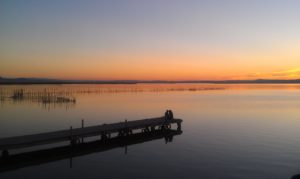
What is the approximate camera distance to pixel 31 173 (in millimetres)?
18250

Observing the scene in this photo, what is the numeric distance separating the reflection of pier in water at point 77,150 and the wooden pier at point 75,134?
479 millimetres

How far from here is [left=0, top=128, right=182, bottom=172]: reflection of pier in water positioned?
19950mm

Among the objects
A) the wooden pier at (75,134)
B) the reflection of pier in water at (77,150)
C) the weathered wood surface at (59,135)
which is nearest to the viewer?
the reflection of pier in water at (77,150)

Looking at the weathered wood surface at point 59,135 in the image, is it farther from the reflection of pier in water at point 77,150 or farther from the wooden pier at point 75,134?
the reflection of pier in water at point 77,150

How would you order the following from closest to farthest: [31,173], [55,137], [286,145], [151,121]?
[31,173] < [55,137] < [286,145] < [151,121]

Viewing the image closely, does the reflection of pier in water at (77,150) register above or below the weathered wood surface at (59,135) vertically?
below

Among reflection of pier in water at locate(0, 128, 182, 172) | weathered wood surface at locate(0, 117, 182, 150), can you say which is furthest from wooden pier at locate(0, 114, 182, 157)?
reflection of pier in water at locate(0, 128, 182, 172)

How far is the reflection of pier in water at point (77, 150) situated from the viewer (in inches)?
785

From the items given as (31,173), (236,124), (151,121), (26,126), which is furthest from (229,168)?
(26,126)

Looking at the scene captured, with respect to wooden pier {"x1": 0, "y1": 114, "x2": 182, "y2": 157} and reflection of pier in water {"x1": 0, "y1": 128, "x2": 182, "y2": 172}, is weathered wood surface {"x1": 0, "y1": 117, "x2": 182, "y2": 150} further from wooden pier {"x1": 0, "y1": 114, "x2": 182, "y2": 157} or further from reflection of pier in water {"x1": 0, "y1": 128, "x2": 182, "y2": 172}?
reflection of pier in water {"x1": 0, "y1": 128, "x2": 182, "y2": 172}

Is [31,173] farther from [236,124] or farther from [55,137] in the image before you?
[236,124]

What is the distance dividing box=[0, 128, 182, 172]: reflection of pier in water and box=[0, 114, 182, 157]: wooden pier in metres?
0.48

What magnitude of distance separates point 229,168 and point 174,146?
284 inches

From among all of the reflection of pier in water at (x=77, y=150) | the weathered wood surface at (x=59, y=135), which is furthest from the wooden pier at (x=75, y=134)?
the reflection of pier in water at (x=77, y=150)
